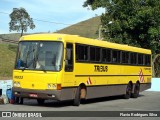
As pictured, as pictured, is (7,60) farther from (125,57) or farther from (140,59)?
(125,57)

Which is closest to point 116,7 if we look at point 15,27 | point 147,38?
point 147,38

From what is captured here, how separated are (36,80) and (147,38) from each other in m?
23.4

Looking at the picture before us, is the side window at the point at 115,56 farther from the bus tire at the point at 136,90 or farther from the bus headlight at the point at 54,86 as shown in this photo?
the bus headlight at the point at 54,86

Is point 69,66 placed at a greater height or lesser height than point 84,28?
lesser

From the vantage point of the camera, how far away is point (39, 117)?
47.7 ft

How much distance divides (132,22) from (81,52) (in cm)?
2033

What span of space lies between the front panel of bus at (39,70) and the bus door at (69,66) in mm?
362

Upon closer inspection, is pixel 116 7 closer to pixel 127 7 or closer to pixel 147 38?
pixel 127 7

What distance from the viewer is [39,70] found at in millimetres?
18344

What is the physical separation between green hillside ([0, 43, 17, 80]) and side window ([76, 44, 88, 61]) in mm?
23885

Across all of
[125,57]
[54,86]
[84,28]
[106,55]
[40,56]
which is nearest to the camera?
[54,86]

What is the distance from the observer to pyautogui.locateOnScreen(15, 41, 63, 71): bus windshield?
18.3 m

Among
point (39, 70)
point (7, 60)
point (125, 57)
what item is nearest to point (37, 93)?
point (39, 70)

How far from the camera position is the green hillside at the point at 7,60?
46.2 meters
